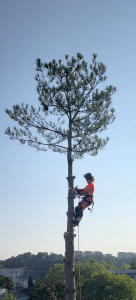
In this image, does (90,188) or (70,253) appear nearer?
(70,253)

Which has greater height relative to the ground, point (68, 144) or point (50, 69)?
point (50, 69)

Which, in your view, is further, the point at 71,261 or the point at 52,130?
the point at 52,130

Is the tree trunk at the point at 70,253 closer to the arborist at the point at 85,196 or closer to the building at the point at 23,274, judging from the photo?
the arborist at the point at 85,196

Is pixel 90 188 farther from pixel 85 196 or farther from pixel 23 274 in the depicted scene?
pixel 23 274

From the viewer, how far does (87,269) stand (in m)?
65.6

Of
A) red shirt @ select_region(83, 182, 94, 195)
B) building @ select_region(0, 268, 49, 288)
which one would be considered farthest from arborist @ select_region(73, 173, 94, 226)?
building @ select_region(0, 268, 49, 288)

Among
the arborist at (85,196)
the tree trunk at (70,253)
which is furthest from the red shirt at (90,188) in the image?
the tree trunk at (70,253)

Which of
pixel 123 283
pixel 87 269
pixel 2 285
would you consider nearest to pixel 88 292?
pixel 123 283

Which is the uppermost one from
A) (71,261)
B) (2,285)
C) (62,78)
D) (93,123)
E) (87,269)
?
(62,78)

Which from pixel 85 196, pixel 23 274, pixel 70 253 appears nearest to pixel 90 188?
pixel 85 196

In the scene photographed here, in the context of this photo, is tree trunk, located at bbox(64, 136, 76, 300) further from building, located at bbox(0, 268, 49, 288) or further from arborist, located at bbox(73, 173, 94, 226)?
building, located at bbox(0, 268, 49, 288)

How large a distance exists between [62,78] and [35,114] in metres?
2.03

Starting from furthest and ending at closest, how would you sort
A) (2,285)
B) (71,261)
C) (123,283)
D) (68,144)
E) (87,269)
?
1. (2,285)
2. (87,269)
3. (123,283)
4. (68,144)
5. (71,261)

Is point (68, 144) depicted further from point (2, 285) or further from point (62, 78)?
point (2, 285)
